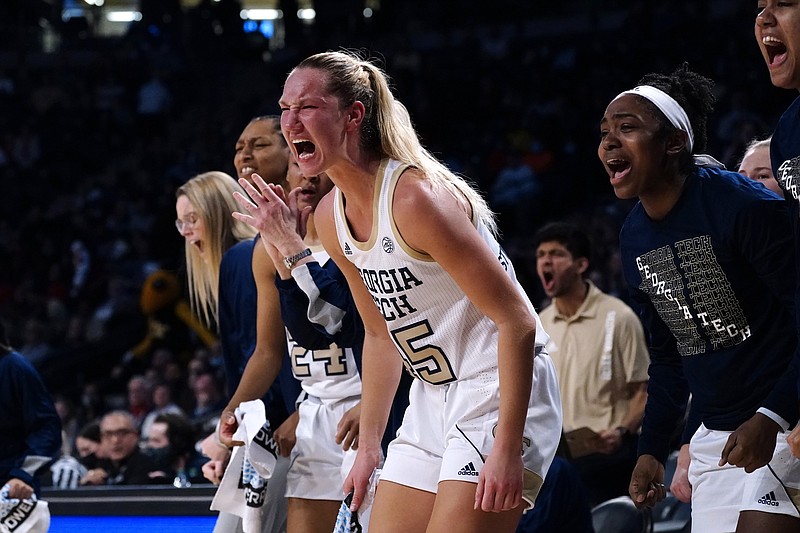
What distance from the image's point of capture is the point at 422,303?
2.79 metres

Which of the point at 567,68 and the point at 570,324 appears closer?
the point at 570,324

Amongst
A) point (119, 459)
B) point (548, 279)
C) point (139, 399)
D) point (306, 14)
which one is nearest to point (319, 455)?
point (548, 279)

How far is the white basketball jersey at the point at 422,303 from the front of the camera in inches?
108

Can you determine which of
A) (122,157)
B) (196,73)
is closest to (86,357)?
(122,157)

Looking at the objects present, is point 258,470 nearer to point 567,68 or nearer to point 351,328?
point 351,328

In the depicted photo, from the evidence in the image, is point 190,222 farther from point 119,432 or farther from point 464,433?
point 119,432

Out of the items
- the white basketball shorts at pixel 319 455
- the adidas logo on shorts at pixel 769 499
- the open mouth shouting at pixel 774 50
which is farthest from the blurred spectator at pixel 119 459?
the open mouth shouting at pixel 774 50

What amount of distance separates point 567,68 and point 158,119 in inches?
240

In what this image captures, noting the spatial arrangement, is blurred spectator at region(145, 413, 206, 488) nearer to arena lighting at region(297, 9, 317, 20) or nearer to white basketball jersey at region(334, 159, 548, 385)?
white basketball jersey at region(334, 159, 548, 385)

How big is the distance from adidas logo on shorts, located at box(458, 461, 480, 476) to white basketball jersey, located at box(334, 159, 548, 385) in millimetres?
240

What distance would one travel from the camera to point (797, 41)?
7.98 ft

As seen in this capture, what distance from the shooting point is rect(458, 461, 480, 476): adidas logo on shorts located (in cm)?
265

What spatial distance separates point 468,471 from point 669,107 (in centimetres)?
114

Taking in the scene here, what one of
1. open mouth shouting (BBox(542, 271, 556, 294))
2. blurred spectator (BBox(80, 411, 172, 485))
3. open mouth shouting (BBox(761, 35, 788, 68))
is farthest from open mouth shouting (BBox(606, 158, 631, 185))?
blurred spectator (BBox(80, 411, 172, 485))
